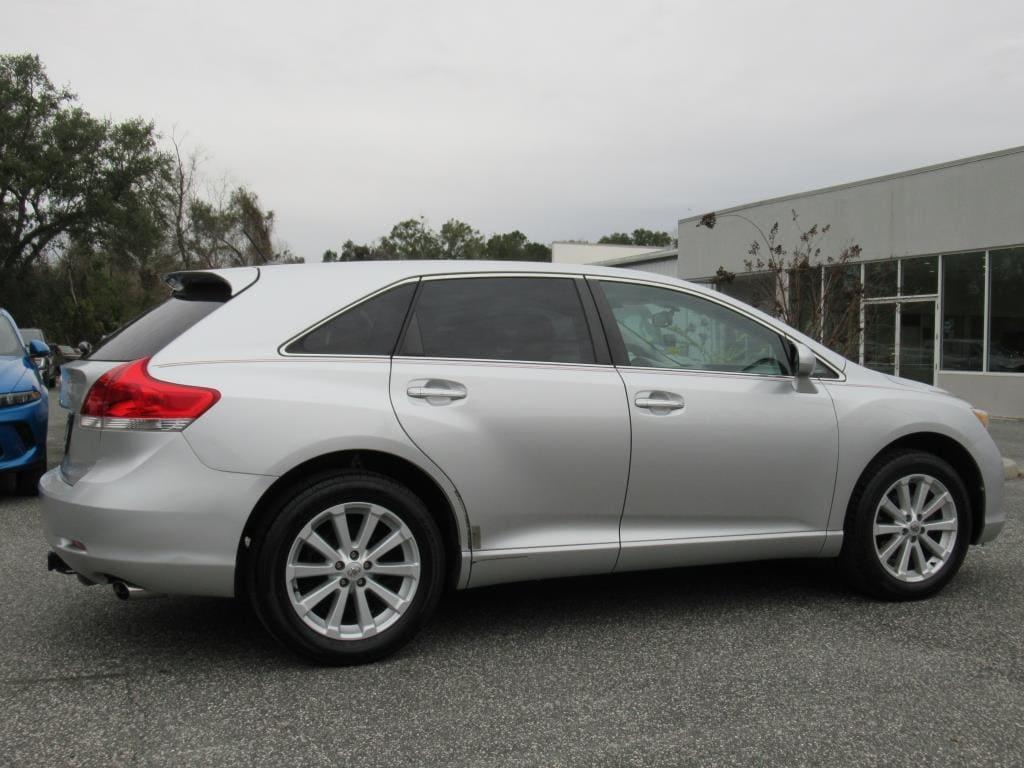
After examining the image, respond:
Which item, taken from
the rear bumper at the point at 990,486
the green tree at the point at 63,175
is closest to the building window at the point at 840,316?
the rear bumper at the point at 990,486

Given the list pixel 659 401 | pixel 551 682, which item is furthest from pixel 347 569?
pixel 659 401

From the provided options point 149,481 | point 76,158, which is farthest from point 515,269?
point 76,158

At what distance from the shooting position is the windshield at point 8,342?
794 centimetres

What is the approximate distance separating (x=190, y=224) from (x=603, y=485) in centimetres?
4856

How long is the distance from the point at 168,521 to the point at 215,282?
3.50 feet

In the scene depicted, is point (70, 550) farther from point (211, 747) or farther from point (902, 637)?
point (902, 637)

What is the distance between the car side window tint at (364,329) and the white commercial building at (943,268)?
37.5ft

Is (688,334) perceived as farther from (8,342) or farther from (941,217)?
(941,217)

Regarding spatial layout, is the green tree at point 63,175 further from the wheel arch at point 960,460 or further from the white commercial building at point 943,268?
the wheel arch at point 960,460

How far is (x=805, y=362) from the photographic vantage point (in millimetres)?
4316

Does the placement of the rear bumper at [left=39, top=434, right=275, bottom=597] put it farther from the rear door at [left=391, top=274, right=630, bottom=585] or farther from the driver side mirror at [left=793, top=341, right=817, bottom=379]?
the driver side mirror at [left=793, top=341, right=817, bottom=379]

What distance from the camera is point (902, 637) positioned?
405 cm

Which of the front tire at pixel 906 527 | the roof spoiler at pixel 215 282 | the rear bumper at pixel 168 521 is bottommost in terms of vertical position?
the front tire at pixel 906 527

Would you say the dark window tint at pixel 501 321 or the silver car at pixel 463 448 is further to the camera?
the dark window tint at pixel 501 321
